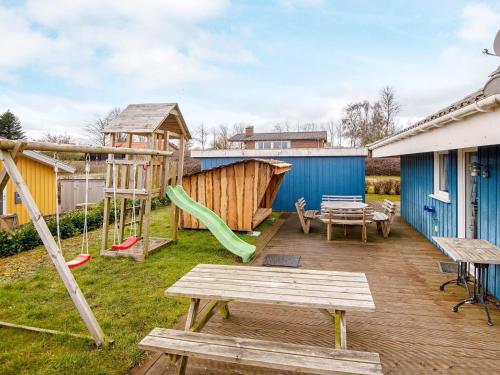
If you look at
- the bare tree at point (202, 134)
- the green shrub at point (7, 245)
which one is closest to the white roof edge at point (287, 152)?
the green shrub at point (7, 245)

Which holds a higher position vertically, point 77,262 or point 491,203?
point 491,203

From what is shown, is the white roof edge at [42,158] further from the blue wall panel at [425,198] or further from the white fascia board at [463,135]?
the blue wall panel at [425,198]

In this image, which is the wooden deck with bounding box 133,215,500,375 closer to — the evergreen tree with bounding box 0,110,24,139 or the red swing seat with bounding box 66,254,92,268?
the red swing seat with bounding box 66,254,92,268

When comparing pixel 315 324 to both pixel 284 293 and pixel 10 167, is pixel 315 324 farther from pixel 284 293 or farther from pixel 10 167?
pixel 10 167

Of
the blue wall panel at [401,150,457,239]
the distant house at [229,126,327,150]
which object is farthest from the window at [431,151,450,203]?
the distant house at [229,126,327,150]

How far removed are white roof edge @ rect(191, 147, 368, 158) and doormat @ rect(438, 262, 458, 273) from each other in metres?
5.78

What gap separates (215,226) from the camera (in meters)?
6.09

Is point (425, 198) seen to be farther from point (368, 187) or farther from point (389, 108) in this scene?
point (389, 108)

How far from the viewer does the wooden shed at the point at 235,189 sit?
7637 mm

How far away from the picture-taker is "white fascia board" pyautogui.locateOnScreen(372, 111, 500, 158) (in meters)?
2.73

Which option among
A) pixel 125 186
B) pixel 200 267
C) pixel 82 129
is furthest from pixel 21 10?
pixel 82 129

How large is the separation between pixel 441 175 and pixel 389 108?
28100 mm

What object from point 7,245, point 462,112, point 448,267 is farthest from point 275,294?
point 7,245

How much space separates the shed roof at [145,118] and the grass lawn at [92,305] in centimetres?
246
